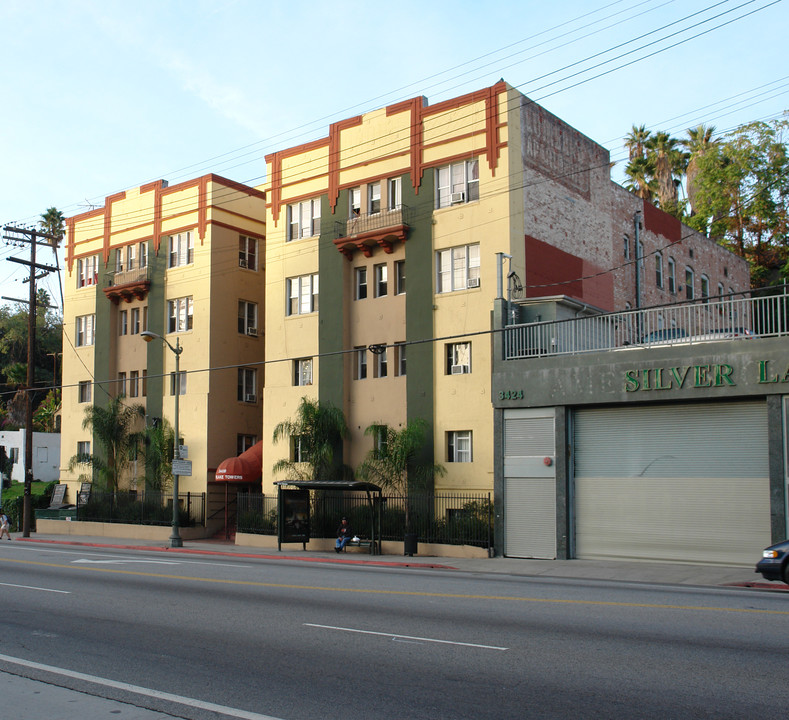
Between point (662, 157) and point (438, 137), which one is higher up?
point (662, 157)

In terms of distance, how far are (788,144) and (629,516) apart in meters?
35.6

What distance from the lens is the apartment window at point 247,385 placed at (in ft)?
137

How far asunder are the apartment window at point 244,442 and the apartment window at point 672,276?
21655 millimetres

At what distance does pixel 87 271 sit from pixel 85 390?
6743mm

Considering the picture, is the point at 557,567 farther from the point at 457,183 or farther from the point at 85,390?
the point at 85,390

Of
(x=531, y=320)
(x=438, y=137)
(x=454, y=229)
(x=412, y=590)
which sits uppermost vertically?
(x=438, y=137)

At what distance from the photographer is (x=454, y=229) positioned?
3152cm

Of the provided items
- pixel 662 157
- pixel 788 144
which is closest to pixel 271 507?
pixel 788 144

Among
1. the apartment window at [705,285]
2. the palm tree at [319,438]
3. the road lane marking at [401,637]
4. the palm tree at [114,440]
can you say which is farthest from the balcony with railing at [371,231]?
the road lane marking at [401,637]

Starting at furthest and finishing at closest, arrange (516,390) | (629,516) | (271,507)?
(271,507)
(516,390)
(629,516)

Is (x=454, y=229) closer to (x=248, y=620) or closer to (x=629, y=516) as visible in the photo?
(x=629, y=516)

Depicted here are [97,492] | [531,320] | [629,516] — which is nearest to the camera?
[629,516]

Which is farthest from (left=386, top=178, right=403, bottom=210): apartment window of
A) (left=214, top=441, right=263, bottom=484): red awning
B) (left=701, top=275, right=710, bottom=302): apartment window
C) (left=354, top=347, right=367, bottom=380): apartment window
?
(left=701, top=275, right=710, bottom=302): apartment window

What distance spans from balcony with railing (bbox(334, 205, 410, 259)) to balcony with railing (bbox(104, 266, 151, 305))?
43.9 feet
